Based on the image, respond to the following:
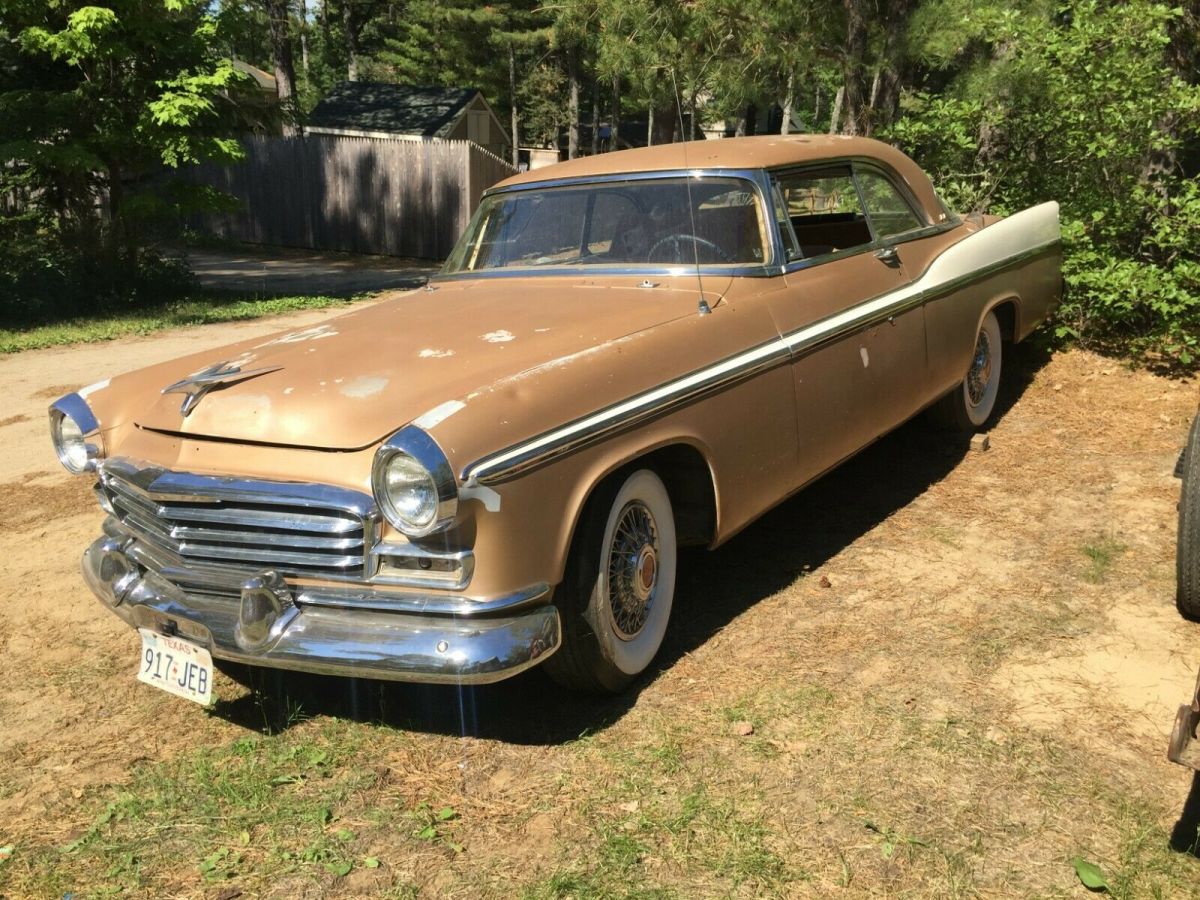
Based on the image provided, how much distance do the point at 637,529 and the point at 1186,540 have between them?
6.02 ft

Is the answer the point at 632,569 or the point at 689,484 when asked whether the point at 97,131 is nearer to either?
the point at 689,484

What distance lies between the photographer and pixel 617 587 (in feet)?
11.4

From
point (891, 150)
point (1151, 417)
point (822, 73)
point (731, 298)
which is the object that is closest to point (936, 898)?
point (731, 298)

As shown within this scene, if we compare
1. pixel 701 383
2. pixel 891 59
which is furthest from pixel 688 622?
pixel 891 59

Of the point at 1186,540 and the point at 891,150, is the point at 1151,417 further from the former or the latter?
the point at 1186,540

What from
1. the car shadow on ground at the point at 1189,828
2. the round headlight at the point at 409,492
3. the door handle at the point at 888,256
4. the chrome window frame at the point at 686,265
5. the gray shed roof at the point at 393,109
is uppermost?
the gray shed roof at the point at 393,109

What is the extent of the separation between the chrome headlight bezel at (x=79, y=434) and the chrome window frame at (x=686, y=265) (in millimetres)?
1696

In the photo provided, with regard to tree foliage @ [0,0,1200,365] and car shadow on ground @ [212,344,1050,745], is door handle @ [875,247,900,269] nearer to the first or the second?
car shadow on ground @ [212,344,1050,745]

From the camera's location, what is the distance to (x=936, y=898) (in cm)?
259

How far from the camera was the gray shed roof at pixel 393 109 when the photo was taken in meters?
29.6

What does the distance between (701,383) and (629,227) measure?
3.51 ft

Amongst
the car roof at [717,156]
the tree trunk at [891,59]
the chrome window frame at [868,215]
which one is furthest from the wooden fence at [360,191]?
the car roof at [717,156]

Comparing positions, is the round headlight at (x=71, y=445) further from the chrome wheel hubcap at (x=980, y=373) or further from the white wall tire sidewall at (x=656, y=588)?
the chrome wheel hubcap at (x=980, y=373)

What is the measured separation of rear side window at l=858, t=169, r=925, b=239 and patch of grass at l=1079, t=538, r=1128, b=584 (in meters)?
1.71
